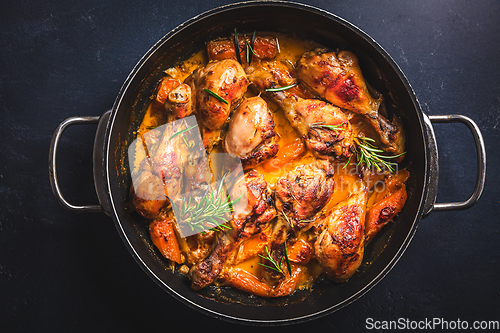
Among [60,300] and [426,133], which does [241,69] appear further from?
[60,300]

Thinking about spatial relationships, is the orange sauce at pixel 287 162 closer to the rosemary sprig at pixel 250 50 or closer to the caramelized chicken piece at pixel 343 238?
the caramelized chicken piece at pixel 343 238

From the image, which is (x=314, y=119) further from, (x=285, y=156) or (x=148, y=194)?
(x=148, y=194)

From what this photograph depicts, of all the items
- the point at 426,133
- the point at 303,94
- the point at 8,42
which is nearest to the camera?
the point at 426,133


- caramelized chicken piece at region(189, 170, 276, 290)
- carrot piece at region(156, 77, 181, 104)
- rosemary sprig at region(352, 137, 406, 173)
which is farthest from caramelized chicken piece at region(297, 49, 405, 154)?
carrot piece at region(156, 77, 181, 104)

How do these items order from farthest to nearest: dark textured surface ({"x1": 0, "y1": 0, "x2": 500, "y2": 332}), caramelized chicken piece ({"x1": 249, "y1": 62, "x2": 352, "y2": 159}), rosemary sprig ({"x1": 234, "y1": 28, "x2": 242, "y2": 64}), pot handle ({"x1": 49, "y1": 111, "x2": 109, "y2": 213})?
dark textured surface ({"x1": 0, "y1": 0, "x2": 500, "y2": 332}) < rosemary sprig ({"x1": 234, "y1": 28, "x2": 242, "y2": 64}) < caramelized chicken piece ({"x1": 249, "y1": 62, "x2": 352, "y2": 159}) < pot handle ({"x1": 49, "y1": 111, "x2": 109, "y2": 213})

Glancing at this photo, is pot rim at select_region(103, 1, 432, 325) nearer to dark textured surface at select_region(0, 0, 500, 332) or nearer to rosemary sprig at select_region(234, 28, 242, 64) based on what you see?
rosemary sprig at select_region(234, 28, 242, 64)

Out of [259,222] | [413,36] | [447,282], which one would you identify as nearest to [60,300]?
[259,222]

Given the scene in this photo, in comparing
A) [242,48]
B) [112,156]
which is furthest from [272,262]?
[242,48]
